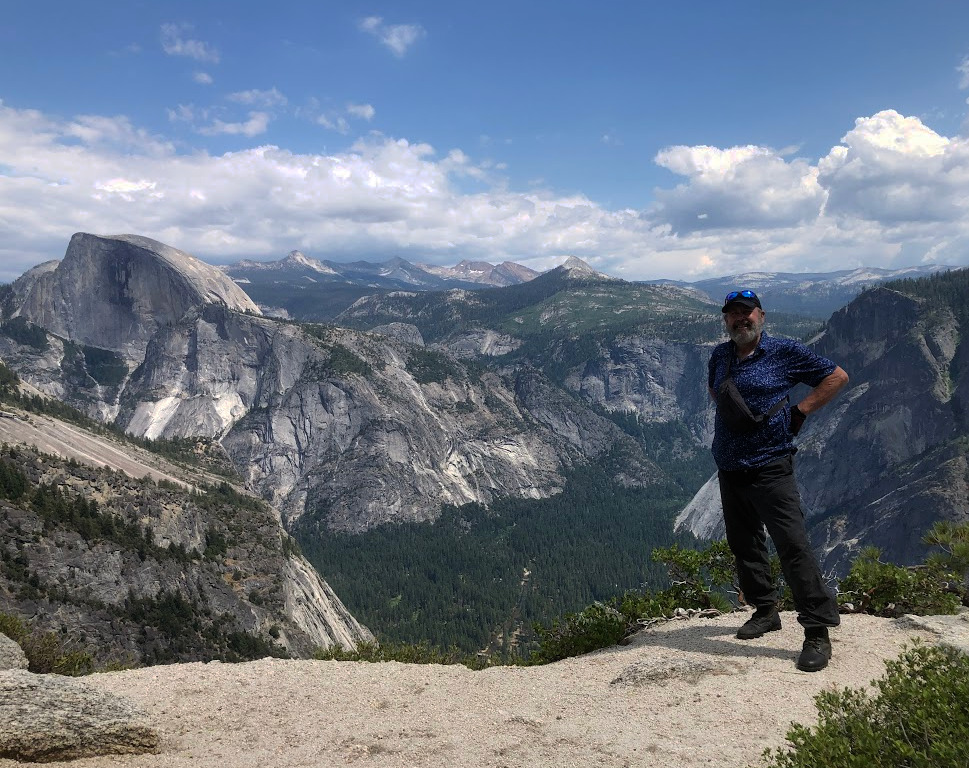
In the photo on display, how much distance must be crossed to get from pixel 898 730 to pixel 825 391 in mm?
4170

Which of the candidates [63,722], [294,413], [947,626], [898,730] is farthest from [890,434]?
[294,413]

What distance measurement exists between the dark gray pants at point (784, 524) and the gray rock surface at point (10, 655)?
33.2 ft

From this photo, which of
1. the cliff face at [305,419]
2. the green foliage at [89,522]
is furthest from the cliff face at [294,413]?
the green foliage at [89,522]


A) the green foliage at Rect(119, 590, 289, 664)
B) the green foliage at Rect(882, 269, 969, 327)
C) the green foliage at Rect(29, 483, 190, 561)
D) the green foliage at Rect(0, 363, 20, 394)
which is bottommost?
the green foliage at Rect(119, 590, 289, 664)

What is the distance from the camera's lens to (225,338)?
190875 millimetres

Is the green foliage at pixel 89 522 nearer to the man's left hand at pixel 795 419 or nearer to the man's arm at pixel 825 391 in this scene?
the man's left hand at pixel 795 419

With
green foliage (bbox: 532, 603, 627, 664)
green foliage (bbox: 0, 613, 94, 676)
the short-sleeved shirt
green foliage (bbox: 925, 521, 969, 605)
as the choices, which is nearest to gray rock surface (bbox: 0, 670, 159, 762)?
green foliage (bbox: 0, 613, 94, 676)

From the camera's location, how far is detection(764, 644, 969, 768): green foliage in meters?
3.63

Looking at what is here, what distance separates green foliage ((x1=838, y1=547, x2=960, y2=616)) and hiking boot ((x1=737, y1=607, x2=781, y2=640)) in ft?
6.30

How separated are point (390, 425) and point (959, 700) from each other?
177 meters

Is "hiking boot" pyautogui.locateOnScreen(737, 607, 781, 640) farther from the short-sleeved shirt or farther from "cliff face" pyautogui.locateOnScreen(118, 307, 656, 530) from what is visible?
"cliff face" pyautogui.locateOnScreen(118, 307, 656, 530)

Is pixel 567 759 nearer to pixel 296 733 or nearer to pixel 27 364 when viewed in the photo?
pixel 296 733

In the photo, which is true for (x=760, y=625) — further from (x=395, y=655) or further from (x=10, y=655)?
(x=10, y=655)

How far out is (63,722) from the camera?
559 cm
